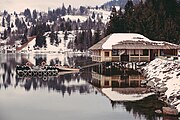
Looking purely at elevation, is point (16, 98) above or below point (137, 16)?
below

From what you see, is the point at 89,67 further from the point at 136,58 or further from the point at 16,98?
the point at 16,98

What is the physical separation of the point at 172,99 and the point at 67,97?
9.11 metres

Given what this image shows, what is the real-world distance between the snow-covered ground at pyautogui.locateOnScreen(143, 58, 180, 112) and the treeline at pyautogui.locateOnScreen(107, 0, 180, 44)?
2161cm

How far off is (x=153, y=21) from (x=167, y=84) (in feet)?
125

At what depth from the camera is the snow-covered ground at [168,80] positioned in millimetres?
26286

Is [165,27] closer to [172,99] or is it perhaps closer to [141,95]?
[141,95]

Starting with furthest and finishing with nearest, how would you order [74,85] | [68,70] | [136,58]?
[68,70] < [136,58] < [74,85]

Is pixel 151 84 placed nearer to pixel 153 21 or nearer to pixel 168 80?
pixel 168 80

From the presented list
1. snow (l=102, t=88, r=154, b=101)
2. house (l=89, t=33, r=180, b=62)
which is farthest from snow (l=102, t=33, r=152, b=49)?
snow (l=102, t=88, r=154, b=101)

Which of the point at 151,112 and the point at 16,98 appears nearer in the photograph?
the point at 151,112

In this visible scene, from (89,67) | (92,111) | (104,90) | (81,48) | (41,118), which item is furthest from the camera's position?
(81,48)

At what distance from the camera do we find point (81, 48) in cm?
15075

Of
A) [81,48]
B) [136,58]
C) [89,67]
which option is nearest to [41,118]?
[136,58]

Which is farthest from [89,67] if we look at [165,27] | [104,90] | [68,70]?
[104,90]
